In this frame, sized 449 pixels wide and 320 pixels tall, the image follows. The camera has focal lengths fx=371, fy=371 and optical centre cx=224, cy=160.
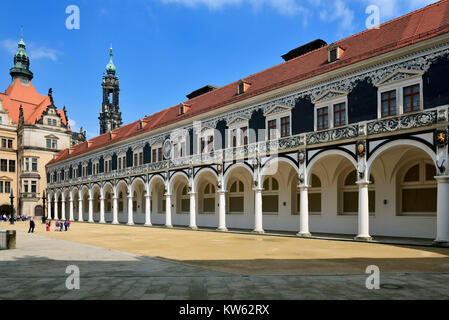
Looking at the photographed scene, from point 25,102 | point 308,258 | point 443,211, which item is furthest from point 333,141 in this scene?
point 25,102

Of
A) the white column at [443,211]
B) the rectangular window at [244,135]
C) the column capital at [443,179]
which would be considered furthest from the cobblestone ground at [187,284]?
the rectangular window at [244,135]

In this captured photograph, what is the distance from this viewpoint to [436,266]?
10586 millimetres

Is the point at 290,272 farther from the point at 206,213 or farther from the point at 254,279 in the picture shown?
the point at 206,213

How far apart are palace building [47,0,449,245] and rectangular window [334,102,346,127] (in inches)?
2.2

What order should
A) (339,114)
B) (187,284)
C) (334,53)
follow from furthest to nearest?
(334,53), (339,114), (187,284)

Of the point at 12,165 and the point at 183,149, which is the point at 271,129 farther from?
the point at 12,165

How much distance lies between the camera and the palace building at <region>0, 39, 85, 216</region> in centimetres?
5691

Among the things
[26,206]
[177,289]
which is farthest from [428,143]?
[26,206]

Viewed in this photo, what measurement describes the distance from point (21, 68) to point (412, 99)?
7023 centimetres

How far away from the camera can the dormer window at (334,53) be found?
21.4 m

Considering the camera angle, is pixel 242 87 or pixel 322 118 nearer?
pixel 322 118

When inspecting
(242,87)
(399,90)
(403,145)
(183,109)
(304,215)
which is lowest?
(304,215)

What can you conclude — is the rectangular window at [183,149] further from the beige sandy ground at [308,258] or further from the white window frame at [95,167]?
the white window frame at [95,167]

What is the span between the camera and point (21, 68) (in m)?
68.4
